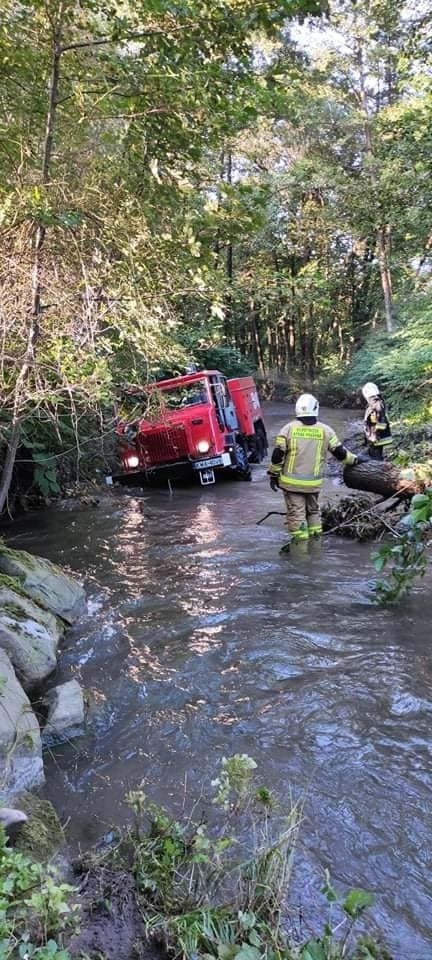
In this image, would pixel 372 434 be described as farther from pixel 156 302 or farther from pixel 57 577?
pixel 57 577

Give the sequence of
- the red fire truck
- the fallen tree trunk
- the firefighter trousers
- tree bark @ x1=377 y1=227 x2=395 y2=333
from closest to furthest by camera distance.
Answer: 1. the fallen tree trunk
2. the firefighter trousers
3. the red fire truck
4. tree bark @ x1=377 y1=227 x2=395 y2=333

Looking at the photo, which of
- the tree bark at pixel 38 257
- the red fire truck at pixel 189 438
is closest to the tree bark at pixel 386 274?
the red fire truck at pixel 189 438

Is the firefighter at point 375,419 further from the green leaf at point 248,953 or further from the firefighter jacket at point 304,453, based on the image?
the green leaf at point 248,953

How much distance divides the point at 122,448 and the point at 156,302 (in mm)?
6891

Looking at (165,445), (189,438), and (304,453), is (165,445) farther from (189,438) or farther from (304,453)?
(304,453)

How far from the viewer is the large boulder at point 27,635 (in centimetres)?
409

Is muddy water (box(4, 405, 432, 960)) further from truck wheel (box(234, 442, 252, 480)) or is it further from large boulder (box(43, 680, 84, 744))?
truck wheel (box(234, 442, 252, 480))

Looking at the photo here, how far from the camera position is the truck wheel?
41.2 ft

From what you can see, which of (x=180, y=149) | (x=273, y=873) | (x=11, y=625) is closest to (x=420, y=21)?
(x=180, y=149)

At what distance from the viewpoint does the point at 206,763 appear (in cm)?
334

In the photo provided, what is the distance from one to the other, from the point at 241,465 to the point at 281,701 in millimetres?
9032

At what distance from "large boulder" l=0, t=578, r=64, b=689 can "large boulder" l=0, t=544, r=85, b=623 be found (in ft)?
0.81

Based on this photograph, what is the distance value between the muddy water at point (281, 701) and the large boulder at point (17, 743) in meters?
0.18

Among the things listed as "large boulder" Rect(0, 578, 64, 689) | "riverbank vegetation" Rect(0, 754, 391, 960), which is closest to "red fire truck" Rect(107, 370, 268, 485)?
"large boulder" Rect(0, 578, 64, 689)
